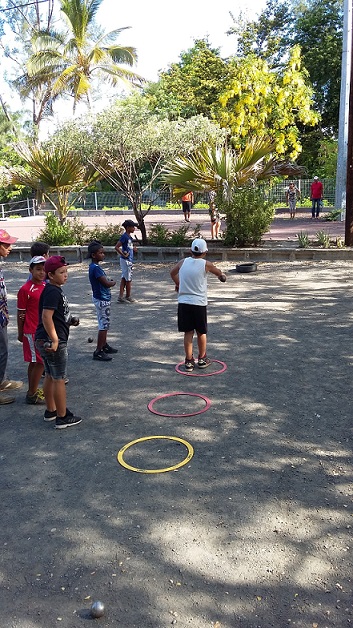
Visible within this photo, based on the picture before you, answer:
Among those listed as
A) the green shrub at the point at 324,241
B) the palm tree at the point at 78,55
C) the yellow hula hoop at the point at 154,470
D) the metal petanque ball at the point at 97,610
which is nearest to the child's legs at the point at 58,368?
the yellow hula hoop at the point at 154,470

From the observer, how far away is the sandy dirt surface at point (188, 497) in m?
3.05

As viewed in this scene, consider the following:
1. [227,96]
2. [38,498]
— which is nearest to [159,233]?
[227,96]

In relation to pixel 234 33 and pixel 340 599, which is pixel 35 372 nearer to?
pixel 340 599

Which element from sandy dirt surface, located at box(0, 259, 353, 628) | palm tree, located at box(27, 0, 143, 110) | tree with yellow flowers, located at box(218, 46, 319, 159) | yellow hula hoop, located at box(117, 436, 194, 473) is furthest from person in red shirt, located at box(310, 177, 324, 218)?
yellow hula hoop, located at box(117, 436, 194, 473)

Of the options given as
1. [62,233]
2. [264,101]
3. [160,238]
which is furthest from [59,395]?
[264,101]

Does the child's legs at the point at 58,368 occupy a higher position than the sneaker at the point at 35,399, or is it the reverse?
the child's legs at the point at 58,368

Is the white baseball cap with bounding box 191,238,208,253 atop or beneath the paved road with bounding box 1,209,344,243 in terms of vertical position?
atop

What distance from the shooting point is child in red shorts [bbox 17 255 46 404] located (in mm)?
5801

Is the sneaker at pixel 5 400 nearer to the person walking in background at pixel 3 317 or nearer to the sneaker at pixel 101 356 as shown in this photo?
the person walking in background at pixel 3 317

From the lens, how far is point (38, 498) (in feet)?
13.6

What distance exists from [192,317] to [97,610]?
402 centimetres

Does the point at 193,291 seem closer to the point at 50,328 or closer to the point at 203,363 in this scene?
the point at 203,363

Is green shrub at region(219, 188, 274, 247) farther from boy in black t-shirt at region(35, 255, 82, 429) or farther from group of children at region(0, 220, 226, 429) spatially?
boy in black t-shirt at region(35, 255, 82, 429)

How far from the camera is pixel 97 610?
9.59ft
